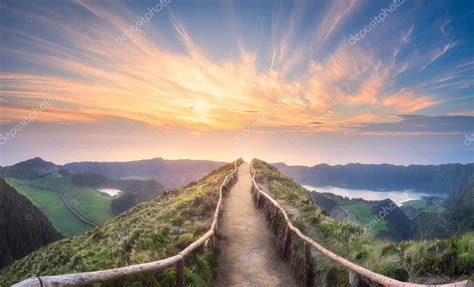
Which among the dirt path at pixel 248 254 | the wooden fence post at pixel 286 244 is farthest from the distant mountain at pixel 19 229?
the wooden fence post at pixel 286 244

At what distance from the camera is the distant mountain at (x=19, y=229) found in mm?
146500

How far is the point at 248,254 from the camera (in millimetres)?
14570

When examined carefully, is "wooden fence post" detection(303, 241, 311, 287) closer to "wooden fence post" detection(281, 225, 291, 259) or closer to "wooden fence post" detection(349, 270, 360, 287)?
"wooden fence post" detection(349, 270, 360, 287)

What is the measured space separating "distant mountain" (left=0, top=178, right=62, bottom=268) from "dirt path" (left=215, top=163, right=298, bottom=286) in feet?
504

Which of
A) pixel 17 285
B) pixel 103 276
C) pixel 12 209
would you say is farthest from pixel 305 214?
pixel 12 209

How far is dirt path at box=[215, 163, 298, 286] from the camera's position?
11.7 metres

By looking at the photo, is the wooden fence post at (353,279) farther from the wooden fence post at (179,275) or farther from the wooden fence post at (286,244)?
the wooden fence post at (286,244)

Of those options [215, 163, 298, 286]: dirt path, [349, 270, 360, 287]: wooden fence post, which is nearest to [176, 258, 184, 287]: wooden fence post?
[215, 163, 298, 286]: dirt path

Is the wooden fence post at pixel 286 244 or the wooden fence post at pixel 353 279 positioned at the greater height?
the wooden fence post at pixel 353 279

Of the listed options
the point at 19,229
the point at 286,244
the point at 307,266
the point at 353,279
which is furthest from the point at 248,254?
the point at 19,229

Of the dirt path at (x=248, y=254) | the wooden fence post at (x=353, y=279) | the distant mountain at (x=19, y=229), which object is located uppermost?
the wooden fence post at (x=353, y=279)

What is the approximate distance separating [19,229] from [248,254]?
175 m

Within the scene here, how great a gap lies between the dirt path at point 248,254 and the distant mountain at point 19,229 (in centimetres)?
15351

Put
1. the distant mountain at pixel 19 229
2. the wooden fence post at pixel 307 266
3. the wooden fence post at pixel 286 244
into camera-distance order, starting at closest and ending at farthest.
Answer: the wooden fence post at pixel 307 266 < the wooden fence post at pixel 286 244 < the distant mountain at pixel 19 229
